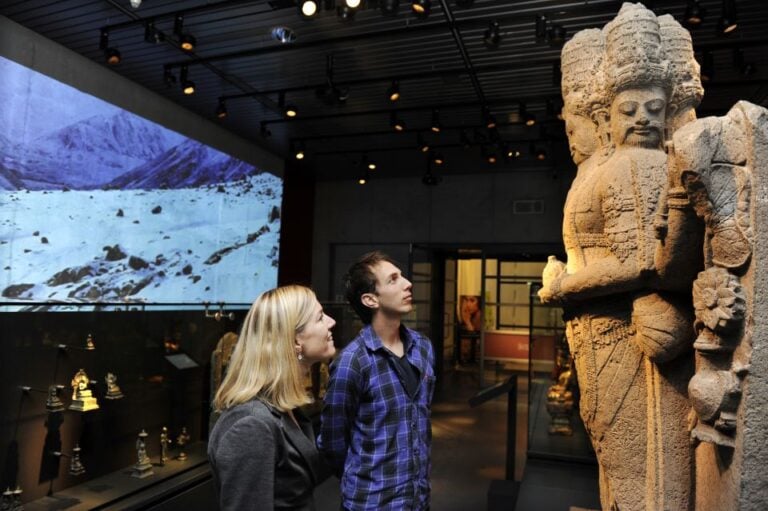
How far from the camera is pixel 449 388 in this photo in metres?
10.5

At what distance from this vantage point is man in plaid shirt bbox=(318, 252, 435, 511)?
2.08m

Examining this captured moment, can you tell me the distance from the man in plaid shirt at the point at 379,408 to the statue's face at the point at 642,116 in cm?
111

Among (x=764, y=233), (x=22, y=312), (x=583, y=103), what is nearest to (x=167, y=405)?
(x=22, y=312)

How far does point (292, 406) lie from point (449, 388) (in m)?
9.29

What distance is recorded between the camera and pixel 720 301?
4.47ft

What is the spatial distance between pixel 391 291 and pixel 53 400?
125 inches

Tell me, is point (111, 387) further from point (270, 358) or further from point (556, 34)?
point (556, 34)

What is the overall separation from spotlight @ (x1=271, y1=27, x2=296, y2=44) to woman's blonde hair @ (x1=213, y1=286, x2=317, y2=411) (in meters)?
5.10

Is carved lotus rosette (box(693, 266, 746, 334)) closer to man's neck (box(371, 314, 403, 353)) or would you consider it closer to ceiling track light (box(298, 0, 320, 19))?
man's neck (box(371, 314, 403, 353))

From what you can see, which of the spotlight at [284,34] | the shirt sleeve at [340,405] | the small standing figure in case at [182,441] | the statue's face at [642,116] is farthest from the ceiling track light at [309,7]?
the small standing figure in case at [182,441]

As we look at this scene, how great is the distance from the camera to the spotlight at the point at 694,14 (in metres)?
4.52

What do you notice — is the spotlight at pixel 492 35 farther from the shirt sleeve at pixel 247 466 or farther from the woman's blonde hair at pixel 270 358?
the shirt sleeve at pixel 247 466

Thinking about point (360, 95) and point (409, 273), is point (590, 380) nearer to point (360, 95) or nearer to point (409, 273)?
point (360, 95)

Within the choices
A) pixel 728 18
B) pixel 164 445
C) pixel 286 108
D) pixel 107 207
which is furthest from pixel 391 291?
pixel 107 207
